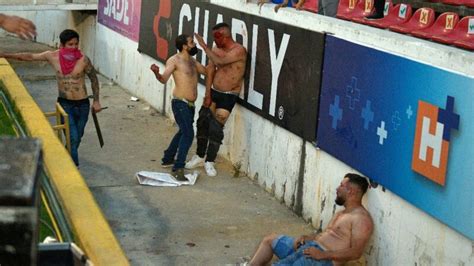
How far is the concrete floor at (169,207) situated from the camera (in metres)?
9.73

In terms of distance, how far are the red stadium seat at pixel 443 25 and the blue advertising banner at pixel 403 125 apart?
1.77 m

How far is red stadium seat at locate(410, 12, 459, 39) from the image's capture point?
11.4 m

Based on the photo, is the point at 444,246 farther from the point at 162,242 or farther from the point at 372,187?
the point at 162,242

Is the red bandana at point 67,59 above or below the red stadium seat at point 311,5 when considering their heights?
below

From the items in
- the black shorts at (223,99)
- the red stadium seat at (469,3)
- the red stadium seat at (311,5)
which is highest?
the red stadium seat at (469,3)

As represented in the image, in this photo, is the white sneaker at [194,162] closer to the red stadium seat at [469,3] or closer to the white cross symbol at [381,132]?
the red stadium seat at [469,3]

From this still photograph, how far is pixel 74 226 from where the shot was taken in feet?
16.6

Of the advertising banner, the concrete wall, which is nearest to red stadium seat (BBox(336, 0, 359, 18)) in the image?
the concrete wall

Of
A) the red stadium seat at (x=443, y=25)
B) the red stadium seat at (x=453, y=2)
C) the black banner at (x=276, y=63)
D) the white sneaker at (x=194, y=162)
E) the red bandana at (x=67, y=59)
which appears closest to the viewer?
the black banner at (x=276, y=63)

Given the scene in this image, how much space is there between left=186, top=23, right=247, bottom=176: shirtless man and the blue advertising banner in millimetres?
2061

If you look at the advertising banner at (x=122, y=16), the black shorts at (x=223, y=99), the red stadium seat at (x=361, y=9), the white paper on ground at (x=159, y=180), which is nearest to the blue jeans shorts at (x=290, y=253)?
the white paper on ground at (x=159, y=180)

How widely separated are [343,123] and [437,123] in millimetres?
1838

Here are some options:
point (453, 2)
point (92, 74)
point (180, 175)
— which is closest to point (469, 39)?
point (453, 2)

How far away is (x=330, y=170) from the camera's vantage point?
10.1 m
